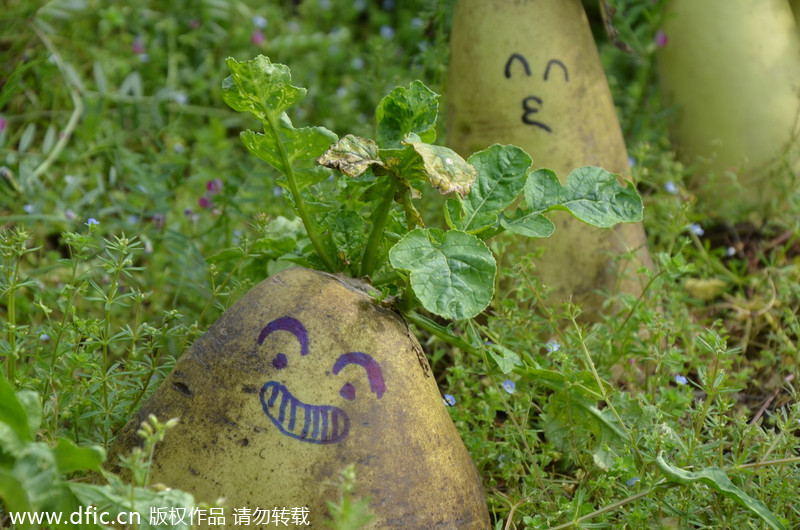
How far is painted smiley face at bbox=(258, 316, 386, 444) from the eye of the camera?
4.35ft

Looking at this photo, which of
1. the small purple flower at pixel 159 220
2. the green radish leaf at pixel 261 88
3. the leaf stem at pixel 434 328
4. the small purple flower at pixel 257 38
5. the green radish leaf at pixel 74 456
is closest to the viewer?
the green radish leaf at pixel 74 456

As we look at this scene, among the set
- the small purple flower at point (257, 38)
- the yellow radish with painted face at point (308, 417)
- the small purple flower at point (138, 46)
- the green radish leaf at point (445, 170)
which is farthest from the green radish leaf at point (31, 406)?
the small purple flower at point (257, 38)

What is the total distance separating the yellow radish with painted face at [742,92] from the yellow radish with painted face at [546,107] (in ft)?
1.82

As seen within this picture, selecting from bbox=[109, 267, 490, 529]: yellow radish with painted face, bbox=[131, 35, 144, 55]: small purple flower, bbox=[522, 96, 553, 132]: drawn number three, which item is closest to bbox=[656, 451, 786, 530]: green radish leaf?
bbox=[109, 267, 490, 529]: yellow radish with painted face

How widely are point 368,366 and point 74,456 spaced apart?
479 millimetres

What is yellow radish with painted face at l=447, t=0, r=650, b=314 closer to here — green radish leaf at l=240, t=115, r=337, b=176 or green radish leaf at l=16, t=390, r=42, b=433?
green radish leaf at l=240, t=115, r=337, b=176

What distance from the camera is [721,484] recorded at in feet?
4.53

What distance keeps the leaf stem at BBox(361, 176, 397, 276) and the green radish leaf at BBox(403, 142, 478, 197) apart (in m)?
0.13

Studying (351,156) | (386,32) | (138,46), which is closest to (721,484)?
(351,156)

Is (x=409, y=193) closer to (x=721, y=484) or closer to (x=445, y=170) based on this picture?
(x=445, y=170)

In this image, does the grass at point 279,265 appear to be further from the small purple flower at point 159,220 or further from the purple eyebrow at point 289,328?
the purple eyebrow at point 289,328

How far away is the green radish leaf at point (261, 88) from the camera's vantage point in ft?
4.65

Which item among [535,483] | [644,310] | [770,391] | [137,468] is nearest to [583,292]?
[644,310]

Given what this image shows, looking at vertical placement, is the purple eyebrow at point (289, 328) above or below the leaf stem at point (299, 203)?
below
